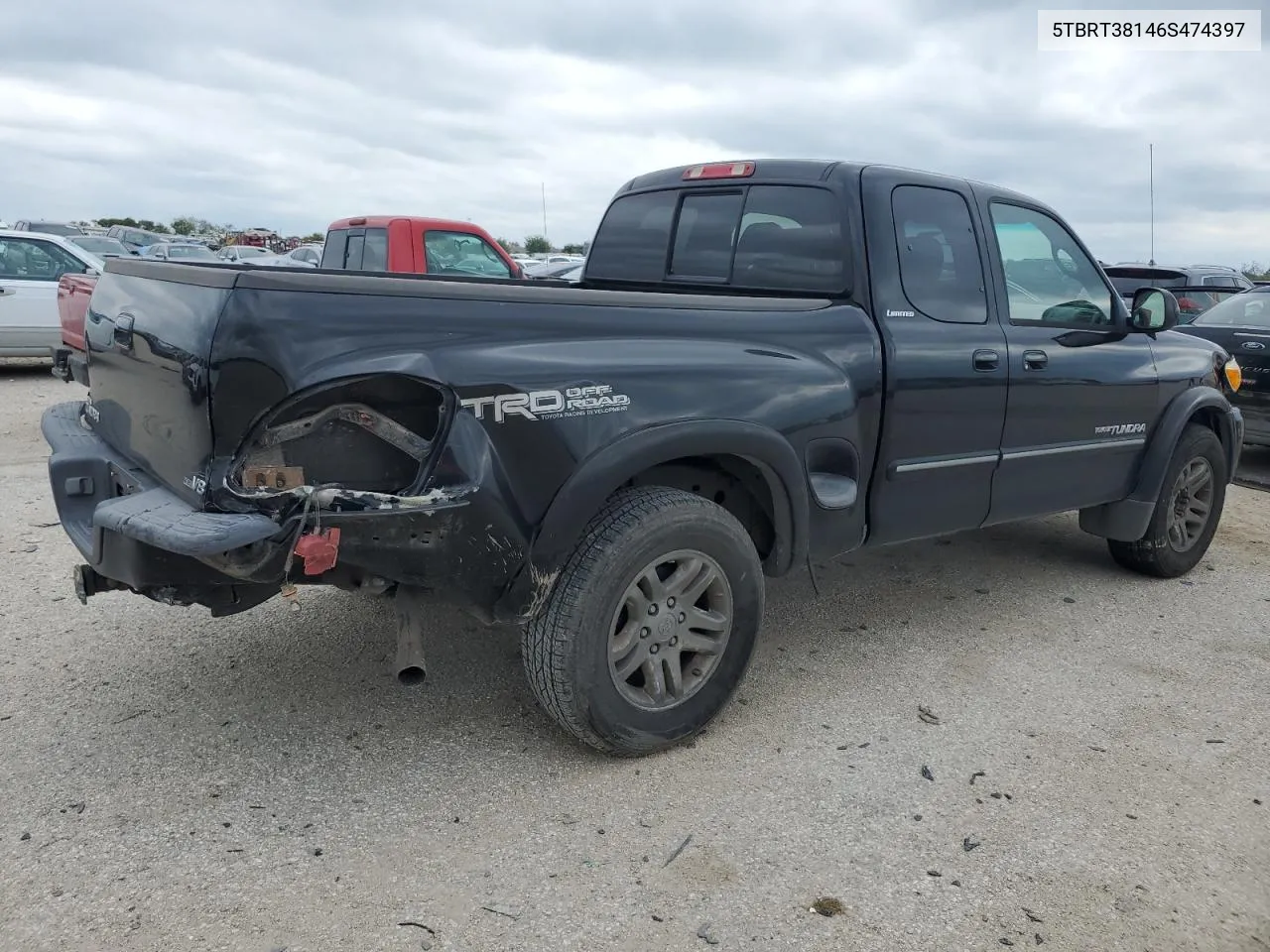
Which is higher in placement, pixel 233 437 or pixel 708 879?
pixel 233 437

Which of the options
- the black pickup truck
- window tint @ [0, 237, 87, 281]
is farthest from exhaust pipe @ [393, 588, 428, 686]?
window tint @ [0, 237, 87, 281]

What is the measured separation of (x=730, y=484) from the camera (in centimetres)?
354

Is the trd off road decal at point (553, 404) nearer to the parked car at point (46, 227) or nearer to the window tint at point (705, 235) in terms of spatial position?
the window tint at point (705, 235)

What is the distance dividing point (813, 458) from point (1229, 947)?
5.92ft

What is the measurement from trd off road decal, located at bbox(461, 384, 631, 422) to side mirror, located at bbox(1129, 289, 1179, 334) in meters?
2.96

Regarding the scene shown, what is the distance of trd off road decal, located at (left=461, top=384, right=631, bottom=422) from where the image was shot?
8.74 feet

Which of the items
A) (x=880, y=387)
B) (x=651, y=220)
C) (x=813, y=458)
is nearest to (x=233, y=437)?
(x=813, y=458)

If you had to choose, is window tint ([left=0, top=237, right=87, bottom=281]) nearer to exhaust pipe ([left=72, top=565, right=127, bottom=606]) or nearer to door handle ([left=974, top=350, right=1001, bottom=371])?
exhaust pipe ([left=72, top=565, right=127, bottom=606])

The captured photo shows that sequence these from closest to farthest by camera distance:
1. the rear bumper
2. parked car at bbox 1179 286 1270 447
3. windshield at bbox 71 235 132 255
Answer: the rear bumper → parked car at bbox 1179 286 1270 447 → windshield at bbox 71 235 132 255

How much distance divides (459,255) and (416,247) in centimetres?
57

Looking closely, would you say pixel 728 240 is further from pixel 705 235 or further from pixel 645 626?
pixel 645 626

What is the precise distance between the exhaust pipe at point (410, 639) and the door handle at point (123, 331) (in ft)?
3.63

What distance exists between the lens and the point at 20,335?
10.8 meters

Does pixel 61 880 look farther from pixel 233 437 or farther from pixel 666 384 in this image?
pixel 666 384
